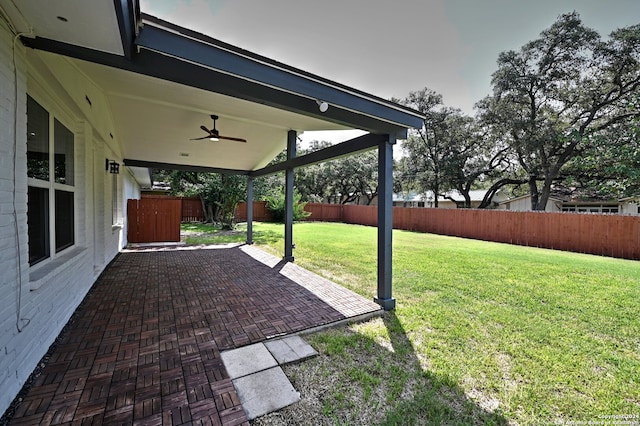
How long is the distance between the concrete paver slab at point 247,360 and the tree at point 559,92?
16.8m

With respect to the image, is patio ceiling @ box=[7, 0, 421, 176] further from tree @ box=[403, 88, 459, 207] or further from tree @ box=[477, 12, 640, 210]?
tree @ box=[403, 88, 459, 207]

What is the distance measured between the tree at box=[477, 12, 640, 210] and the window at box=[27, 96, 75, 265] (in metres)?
17.9

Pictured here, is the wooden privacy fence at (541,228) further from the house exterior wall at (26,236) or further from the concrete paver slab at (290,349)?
the house exterior wall at (26,236)

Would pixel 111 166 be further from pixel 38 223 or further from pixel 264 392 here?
pixel 264 392

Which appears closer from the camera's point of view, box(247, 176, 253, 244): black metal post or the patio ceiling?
the patio ceiling

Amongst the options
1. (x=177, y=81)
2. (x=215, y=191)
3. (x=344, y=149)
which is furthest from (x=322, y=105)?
(x=215, y=191)

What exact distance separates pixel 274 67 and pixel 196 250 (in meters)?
6.64

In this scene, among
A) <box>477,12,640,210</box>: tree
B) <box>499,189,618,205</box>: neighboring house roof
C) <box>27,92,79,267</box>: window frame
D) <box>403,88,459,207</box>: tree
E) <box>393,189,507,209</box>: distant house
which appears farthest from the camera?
<box>393,189,507,209</box>: distant house

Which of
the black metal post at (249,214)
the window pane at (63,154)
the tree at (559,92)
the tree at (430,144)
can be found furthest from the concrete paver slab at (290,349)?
the tree at (430,144)

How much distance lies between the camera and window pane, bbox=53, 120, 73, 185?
2996 millimetres

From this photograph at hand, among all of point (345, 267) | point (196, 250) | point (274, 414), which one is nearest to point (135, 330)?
point (274, 414)

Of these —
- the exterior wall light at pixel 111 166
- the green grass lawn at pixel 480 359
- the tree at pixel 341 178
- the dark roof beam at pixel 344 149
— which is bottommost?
the green grass lawn at pixel 480 359

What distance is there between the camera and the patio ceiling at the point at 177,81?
1.81m

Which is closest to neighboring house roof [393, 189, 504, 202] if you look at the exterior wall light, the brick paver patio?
the brick paver patio
